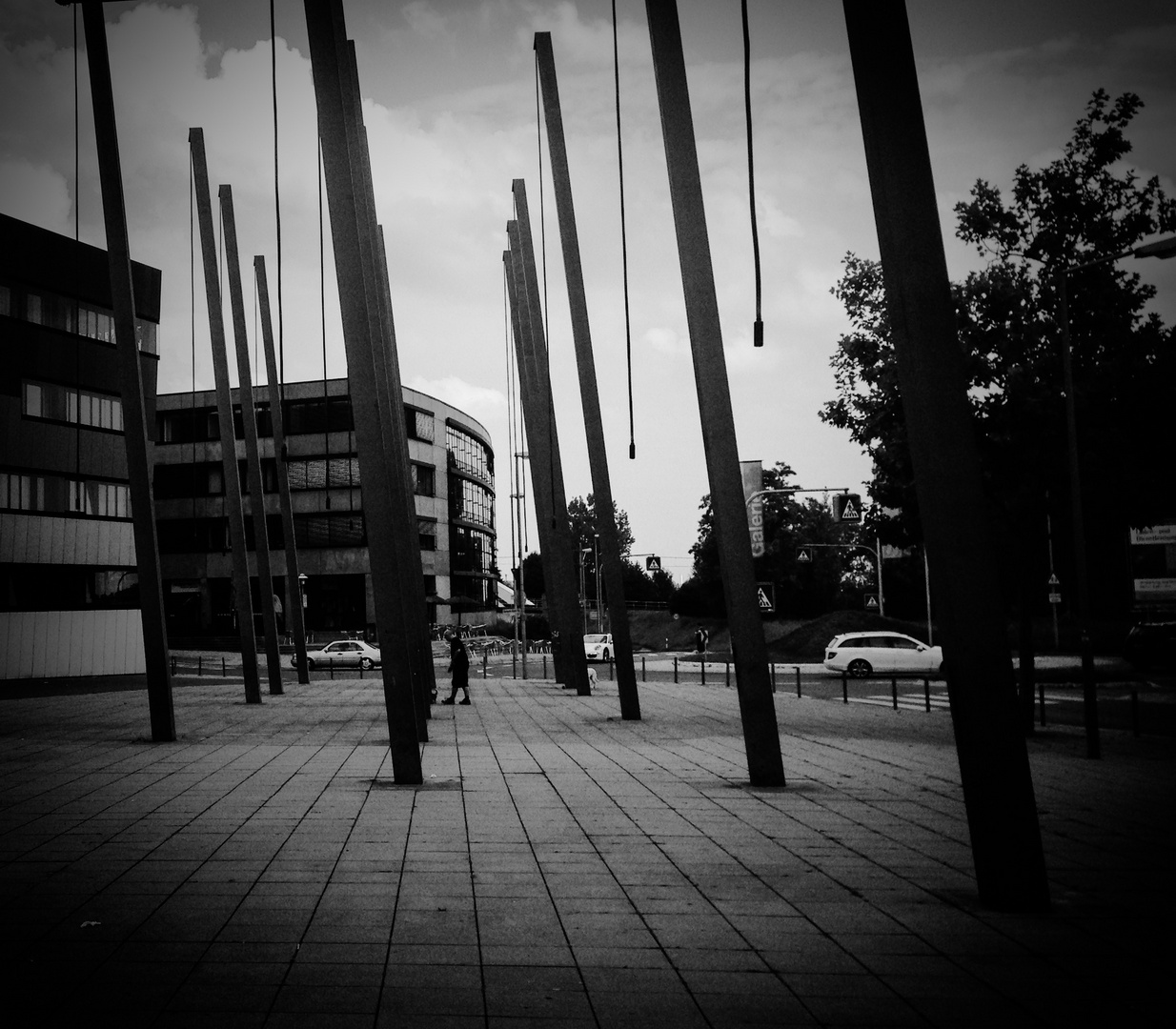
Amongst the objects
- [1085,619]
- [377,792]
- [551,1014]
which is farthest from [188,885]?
[1085,619]

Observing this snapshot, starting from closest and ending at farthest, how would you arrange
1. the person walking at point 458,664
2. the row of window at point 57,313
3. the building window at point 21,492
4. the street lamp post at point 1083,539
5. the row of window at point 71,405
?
the street lamp post at point 1083,539 → the person walking at point 458,664 → the building window at point 21,492 → the row of window at point 57,313 → the row of window at point 71,405

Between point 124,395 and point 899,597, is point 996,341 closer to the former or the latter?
point 124,395

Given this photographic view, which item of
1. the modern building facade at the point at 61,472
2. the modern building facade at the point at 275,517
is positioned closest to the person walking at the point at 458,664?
the modern building facade at the point at 61,472

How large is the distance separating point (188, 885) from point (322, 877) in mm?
796

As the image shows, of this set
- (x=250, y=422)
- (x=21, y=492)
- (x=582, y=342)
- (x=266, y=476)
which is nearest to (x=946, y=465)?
(x=582, y=342)

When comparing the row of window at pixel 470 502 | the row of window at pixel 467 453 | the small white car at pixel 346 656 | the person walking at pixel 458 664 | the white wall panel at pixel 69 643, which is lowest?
the small white car at pixel 346 656

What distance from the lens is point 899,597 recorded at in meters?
77.0

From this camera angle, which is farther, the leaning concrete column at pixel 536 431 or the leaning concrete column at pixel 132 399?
the leaning concrete column at pixel 536 431

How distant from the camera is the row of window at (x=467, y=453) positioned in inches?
3501

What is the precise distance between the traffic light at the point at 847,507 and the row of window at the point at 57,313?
21663 millimetres

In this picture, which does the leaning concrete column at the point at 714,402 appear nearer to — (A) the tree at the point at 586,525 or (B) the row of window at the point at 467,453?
(B) the row of window at the point at 467,453

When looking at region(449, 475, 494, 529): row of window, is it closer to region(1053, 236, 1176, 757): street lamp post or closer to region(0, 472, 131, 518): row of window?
region(0, 472, 131, 518): row of window

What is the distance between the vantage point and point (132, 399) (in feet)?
52.4

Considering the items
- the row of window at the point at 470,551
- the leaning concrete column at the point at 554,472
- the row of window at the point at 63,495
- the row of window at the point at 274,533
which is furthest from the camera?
the row of window at the point at 470,551
